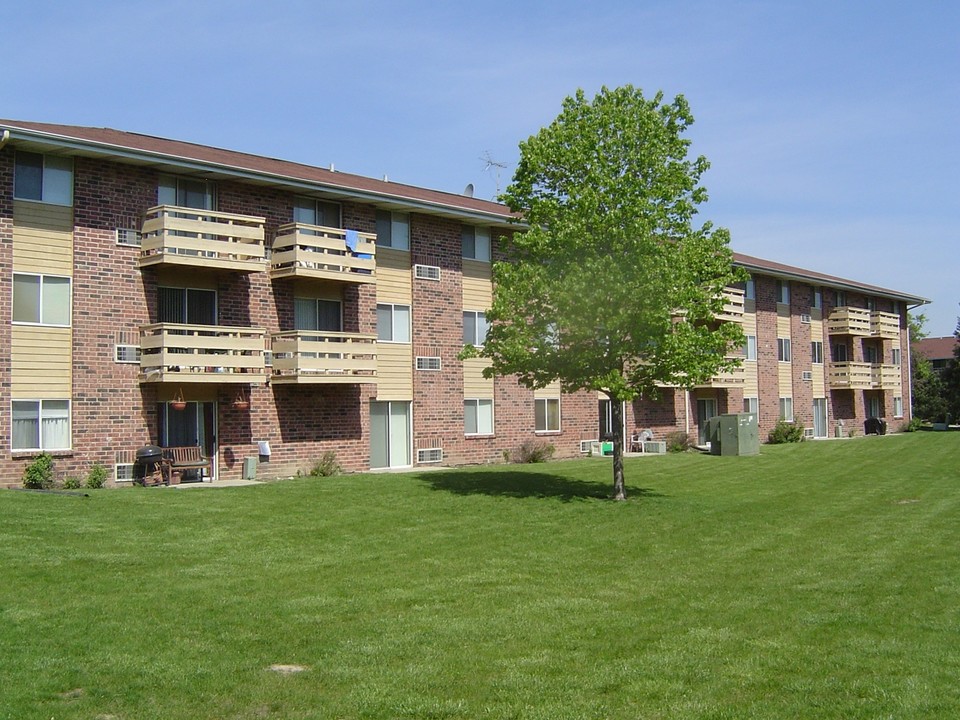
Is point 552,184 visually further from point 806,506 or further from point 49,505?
point 49,505

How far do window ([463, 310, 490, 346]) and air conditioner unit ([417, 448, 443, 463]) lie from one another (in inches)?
144

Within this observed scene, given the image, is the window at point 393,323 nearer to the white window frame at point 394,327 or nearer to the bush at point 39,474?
the white window frame at point 394,327

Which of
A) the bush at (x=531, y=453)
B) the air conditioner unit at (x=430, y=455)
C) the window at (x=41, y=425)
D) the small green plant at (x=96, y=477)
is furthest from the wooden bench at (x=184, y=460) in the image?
the bush at (x=531, y=453)

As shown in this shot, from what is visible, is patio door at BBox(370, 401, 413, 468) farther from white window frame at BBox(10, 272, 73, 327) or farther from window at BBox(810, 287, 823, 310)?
window at BBox(810, 287, 823, 310)

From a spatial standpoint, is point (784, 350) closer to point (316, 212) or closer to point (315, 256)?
point (316, 212)

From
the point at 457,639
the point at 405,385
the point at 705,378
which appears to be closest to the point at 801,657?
the point at 457,639

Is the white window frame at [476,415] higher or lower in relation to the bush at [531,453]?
higher

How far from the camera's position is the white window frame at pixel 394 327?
28.2 metres

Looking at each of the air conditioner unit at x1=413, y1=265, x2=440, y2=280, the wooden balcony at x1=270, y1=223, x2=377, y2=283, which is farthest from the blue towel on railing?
the air conditioner unit at x1=413, y1=265, x2=440, y2=280

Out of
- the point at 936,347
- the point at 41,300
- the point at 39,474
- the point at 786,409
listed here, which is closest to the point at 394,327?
the point at 41,300

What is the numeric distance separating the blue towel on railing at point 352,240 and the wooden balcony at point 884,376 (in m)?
36.8

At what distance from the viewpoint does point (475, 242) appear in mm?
30766

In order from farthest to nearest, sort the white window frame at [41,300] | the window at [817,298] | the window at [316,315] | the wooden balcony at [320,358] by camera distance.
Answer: the window at [817,298] → the window at [316,315] → the wooden balcony at [320,358] → the white window frame at [41,300]

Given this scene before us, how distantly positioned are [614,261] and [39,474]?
13.3m
